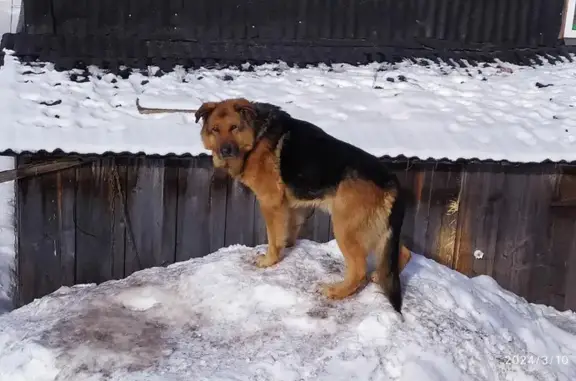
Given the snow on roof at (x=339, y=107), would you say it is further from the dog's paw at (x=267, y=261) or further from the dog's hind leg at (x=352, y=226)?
the dog's hind leg at (x=352, y=226)

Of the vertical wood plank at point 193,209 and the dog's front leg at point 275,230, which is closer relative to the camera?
the dog's front leg at point 275,230

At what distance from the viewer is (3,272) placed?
9.12 meters

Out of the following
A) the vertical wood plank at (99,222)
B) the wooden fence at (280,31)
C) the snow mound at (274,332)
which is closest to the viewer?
the snow mound at (274,332)

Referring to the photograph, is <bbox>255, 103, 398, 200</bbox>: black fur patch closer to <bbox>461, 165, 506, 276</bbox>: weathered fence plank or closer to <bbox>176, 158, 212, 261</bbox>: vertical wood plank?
<bbox>176, 158, 212, 261</bbox>: vertical wood plank

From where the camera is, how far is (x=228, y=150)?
5238 millimetres

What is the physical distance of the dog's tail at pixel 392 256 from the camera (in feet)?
16.9

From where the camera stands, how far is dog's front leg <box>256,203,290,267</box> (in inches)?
220

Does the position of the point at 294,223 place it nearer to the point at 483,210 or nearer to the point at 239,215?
the point at 239,215

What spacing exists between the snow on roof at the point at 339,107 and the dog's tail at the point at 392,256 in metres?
1.88

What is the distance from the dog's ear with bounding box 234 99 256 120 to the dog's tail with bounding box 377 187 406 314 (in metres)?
1.34

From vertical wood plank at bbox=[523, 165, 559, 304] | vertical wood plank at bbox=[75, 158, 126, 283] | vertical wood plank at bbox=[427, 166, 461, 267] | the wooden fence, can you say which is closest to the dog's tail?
vertical wood plank at bbox=[427, 166, 461, 267]

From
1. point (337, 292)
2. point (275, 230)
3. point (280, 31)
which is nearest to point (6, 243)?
point (280, 31)

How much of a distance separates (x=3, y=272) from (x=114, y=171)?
3.07 metres
